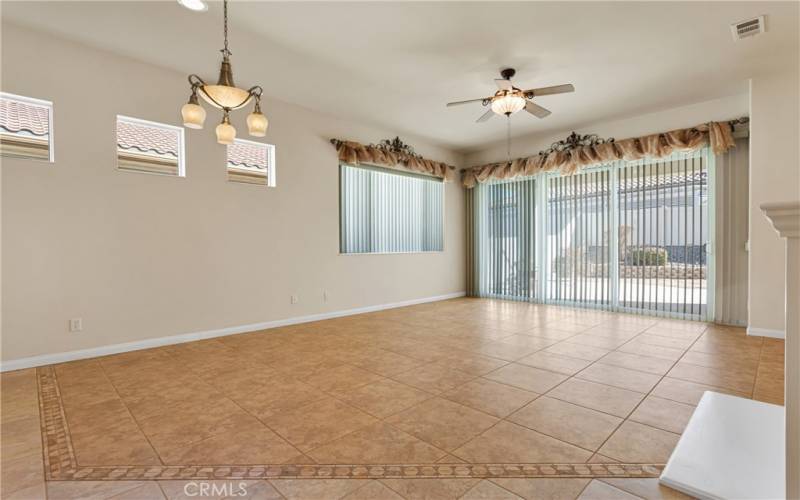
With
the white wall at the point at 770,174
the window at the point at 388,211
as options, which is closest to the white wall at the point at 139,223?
the window at the point at 388,211

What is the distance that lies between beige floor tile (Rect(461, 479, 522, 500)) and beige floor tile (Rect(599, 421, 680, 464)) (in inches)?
26.2

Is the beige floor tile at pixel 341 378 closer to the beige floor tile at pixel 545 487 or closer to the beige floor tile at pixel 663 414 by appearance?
the beige floor tile at pixel 545 487

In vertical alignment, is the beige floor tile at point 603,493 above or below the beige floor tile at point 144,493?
above

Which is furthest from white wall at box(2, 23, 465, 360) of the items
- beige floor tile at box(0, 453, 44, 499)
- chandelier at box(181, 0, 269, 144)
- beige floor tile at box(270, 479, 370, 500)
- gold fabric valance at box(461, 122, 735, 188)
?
gold fabric valance at box(461, 122, 735, 188)

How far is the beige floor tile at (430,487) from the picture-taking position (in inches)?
62.9

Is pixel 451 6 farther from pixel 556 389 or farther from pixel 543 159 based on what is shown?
pixel 543 159

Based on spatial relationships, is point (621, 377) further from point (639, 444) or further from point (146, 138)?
point (146, 138)

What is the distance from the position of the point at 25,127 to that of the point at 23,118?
0.27 feet

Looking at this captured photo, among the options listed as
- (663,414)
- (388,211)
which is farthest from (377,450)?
(388,211)

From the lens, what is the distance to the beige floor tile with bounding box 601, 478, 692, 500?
1574 millimetres

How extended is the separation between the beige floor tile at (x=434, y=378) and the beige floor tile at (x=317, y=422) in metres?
0.61

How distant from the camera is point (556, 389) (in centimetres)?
273

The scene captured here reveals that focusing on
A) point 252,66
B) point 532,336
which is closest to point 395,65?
point 252,66

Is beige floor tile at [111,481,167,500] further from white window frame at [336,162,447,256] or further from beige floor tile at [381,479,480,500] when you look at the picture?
white window frame at [336,162,447,256]
